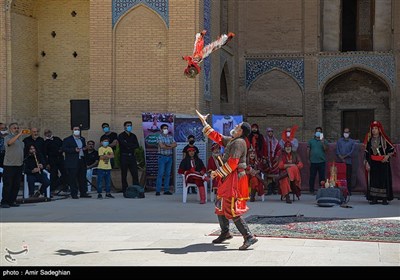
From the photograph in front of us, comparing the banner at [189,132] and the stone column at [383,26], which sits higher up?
the stone column at [383,26]

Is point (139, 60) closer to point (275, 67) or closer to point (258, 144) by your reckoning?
point (258, 144)

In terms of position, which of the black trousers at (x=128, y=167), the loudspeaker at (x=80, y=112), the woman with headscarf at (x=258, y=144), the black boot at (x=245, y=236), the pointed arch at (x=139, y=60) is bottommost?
the black boot at (x=245, y=236)

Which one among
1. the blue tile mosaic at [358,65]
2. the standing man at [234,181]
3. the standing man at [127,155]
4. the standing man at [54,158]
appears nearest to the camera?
the standing man at [234,181]

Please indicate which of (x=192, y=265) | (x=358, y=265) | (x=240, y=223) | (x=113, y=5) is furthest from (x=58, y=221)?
(x=113, y=5)

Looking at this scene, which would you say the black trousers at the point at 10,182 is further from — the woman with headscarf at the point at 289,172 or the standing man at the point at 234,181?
the standing man at the point at 234,181

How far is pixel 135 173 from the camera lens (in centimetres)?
1730

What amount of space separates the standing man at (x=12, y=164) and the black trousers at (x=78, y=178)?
2125mm

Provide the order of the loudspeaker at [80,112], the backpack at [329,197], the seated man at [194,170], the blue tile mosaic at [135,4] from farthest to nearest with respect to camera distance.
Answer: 1. the loudspeaker at [80,112]
2. the blue tile mosaic at [135,4]
3. the seated man at [194,170]
4. the backpack at [329,197]

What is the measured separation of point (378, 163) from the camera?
15.5 metres

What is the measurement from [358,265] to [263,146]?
30.1ft

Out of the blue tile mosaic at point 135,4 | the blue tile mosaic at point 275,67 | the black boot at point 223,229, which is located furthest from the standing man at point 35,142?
the blue tile mosaic at point 275,67

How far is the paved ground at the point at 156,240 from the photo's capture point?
8.28m

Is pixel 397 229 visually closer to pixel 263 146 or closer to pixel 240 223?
pixel 240 223

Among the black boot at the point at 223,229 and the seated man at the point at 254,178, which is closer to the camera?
the black boot at the point at 223,229
